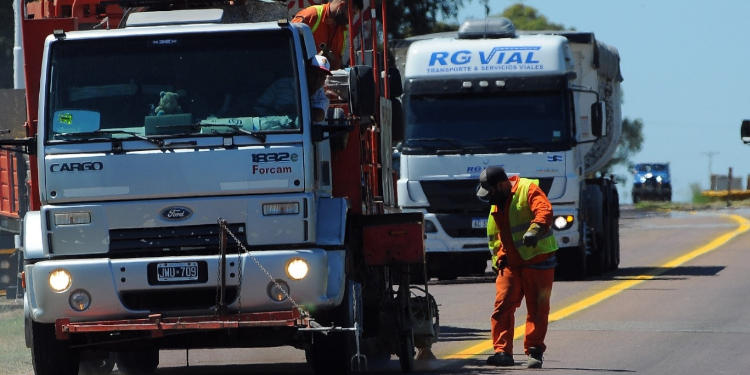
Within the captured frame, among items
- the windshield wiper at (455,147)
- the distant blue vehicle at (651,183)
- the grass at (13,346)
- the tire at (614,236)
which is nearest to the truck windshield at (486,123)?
the windshield wiper at (455,147)

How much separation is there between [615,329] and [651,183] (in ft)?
205

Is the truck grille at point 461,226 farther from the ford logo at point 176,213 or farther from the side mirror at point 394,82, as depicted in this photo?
the ford logo at point 176,213

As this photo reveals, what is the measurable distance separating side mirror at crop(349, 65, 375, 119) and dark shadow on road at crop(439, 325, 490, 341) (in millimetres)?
4896

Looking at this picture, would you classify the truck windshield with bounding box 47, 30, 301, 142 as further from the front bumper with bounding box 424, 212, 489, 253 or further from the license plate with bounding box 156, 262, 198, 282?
the front bumper with bounding box 424, 212, 489, 253

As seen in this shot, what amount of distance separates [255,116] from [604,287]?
480 inches

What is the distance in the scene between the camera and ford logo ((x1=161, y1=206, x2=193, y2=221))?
445 inches

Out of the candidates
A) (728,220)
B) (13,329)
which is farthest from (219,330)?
(728,220)

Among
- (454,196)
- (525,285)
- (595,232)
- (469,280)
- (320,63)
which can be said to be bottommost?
(469,280)

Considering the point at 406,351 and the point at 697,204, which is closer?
the point at 406,351

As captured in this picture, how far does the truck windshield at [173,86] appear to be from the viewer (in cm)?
1138

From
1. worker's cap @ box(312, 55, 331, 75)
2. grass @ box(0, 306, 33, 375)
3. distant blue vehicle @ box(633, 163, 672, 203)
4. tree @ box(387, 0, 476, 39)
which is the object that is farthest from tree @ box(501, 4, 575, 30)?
worker's cap @ box(312, 55, 331, 75)

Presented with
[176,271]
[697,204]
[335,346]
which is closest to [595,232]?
[335,346]

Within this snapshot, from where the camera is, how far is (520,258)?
13.4 meters

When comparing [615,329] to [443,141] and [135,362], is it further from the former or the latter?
[443,141]
